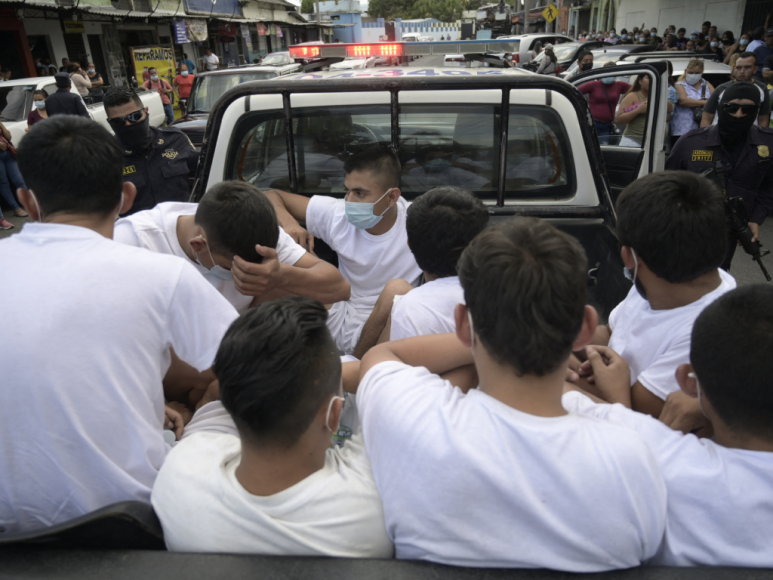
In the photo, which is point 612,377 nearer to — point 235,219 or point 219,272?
point 235,219

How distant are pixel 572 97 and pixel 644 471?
2.19 m

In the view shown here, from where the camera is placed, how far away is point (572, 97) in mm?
2766

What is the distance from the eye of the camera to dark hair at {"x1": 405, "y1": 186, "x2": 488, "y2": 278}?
6.02 feet

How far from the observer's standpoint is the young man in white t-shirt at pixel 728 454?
1.14 meters

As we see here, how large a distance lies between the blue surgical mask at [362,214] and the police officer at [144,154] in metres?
1.91

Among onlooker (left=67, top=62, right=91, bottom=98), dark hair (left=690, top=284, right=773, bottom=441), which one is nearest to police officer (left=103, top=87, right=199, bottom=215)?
dark hair (left=690, top=284, right=773, bottom=441)

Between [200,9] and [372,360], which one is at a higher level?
[200,9]

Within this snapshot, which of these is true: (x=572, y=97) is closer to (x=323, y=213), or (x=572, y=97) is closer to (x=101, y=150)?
(x=323, y=213)

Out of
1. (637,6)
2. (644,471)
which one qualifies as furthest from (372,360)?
(637,6)

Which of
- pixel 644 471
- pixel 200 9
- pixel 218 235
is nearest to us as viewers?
pixel 644 471

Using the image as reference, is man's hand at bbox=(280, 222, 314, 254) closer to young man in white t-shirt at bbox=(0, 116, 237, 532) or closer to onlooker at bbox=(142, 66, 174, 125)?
young man in white t-shirt at bbox=(0, 116, 237, 532)

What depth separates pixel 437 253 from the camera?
1.86 m

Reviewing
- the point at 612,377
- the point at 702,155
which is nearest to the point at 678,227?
the point at 612,377

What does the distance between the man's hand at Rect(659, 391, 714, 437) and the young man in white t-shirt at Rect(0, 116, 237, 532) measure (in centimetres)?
124
